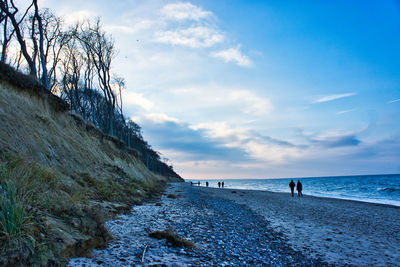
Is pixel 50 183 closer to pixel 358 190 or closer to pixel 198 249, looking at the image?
pixel 198 249

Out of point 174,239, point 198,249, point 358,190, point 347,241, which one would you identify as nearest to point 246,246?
point 198,249

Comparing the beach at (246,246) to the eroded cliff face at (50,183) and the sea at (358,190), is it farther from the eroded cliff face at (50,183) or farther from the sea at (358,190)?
the sea at (358,190)

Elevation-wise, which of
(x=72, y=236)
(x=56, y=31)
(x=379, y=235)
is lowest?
(x=379, y=235)

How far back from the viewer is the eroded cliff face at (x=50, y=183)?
3.41 meters

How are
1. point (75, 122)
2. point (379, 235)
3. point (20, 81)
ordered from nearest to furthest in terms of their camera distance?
point (379, 235) → point (20, 81) → point (75, 122)

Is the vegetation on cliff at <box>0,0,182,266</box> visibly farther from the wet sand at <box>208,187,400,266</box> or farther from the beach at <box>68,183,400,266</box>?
the wet sand at <box>208,187,400,266</box>

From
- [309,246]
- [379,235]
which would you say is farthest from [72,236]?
[379,235]

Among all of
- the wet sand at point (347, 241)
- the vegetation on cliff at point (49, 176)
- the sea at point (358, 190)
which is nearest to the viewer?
the vegetation on cliff at point (49, 176)

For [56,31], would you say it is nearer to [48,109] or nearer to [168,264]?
[48,109]

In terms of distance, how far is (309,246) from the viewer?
720 cm

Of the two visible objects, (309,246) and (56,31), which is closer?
(309,246)

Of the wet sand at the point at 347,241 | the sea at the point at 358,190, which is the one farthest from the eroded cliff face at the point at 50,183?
the sea at the point at 358,190

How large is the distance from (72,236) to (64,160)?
8809 millimetres

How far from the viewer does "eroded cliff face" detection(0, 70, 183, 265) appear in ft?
11.2
